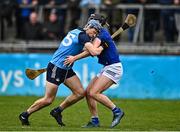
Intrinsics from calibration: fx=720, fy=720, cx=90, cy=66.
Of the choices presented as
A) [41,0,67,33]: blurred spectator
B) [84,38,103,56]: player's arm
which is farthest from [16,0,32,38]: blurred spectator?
[84,38,103,56]: player's arm

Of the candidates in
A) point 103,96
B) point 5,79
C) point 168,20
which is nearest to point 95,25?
point 103,96

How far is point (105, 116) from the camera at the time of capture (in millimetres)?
17875

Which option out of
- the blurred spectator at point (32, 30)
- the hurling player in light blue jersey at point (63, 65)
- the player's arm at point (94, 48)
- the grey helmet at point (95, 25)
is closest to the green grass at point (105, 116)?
the hurling player in light blue jersey at point (63, 65)

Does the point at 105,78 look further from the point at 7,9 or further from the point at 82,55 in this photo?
the point at 7,9

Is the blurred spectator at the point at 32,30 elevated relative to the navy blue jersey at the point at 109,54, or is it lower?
lower

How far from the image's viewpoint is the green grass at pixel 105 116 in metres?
14.8

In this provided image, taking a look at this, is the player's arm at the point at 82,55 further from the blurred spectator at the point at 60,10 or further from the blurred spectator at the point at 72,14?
the blurred spectator at the point at 60,10

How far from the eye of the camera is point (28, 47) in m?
23.7

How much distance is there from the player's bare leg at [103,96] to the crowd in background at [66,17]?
889 cm

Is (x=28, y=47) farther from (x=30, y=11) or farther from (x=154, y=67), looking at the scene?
(x=154, y=67)

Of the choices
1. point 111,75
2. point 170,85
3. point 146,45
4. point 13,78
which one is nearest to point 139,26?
point 146,45

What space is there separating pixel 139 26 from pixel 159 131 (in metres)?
10.8

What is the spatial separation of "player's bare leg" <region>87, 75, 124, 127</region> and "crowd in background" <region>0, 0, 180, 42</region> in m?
8.89

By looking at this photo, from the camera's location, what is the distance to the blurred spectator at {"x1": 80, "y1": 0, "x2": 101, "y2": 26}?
24109mm
